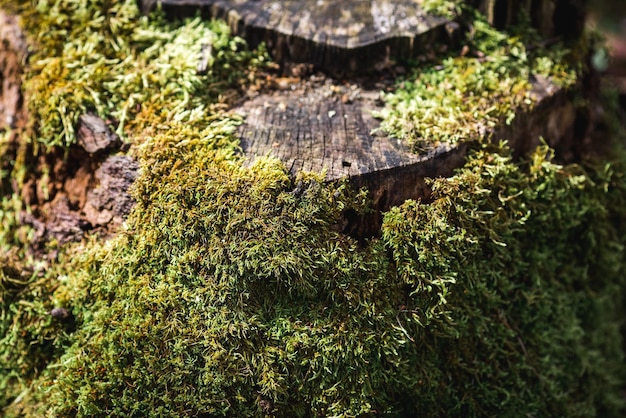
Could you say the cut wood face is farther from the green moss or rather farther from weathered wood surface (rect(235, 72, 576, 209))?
the green moss

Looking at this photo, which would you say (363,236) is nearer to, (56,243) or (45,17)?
(56,243)

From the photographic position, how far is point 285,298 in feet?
7.55

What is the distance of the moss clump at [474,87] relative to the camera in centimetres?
264

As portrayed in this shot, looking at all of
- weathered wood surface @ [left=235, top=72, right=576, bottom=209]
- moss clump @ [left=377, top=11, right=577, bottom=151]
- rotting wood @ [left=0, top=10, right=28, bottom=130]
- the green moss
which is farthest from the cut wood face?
rotting wood @ [left=0, top=10, right=28, bottom=130]

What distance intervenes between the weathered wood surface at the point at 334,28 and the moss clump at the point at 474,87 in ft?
0.55

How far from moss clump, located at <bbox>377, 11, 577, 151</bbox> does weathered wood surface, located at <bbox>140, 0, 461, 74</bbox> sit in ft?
0.55

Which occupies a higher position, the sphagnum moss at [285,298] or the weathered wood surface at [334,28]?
the weathered wood surface at [334,28]

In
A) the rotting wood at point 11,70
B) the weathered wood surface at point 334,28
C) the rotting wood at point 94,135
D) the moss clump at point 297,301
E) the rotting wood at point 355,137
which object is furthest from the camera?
the rotting wood at point 11,70

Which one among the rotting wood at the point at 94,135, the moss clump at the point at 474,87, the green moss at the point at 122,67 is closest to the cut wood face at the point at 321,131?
the moss clump at the point at 474,87

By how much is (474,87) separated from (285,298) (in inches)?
58.4

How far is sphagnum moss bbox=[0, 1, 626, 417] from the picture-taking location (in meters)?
2.23

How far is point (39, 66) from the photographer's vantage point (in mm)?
2986

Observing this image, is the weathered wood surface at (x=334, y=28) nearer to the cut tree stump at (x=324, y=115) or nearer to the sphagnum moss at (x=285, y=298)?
the cut tree stump at (x=324, y=115)

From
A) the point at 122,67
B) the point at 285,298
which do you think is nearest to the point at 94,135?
the point at 122,67
